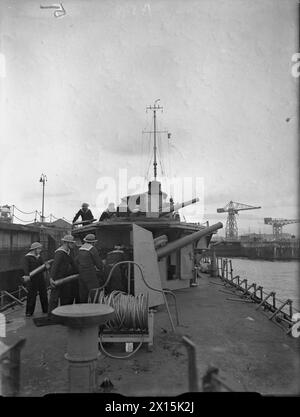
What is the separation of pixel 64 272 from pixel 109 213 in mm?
5656

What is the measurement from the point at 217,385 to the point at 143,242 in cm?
413

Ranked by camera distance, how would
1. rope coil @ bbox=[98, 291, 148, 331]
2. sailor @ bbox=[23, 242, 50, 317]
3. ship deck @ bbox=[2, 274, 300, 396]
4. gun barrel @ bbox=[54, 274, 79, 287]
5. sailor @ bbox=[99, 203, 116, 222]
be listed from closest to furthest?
ship deck @ bbox=[2, 274, 300, 396] < rope coil @ bbox=[98, 291, 148, 331] < gun barrel @ bbox=[54, 274, 79, 287] < sailor @ bbox=[23, 242, 50, 317] < sailor @ bbox=[99, 203, 116, 222]

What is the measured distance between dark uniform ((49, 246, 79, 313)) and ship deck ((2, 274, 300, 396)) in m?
0.52

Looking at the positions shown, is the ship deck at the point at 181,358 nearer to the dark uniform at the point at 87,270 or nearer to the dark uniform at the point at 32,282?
the dark uniform at the point at 32,282

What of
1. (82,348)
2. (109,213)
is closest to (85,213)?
(109,213)

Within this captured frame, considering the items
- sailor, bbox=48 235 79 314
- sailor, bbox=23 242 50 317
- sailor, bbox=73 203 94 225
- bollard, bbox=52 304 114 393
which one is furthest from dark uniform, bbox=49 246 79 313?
sailor, bbox=73 203 94 225

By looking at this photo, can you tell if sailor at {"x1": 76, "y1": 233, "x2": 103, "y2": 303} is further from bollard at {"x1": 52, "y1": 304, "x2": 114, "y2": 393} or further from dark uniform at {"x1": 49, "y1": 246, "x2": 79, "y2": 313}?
bollard at {"x1": 52, "y1": 304, "x2": 114, "y2": 393}

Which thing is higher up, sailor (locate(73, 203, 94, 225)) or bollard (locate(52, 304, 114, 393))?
sailor (locate(73, 203, 94, 225))

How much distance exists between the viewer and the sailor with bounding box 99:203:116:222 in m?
11.7

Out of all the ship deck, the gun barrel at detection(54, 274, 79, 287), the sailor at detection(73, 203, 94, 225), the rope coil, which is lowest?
the ship deck

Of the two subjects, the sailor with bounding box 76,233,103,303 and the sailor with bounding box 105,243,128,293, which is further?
the sailor with bounding box 105,243,128,293

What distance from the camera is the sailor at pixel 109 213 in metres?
11.7

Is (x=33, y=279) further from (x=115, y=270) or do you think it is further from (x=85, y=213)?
(x=85, y=213)
